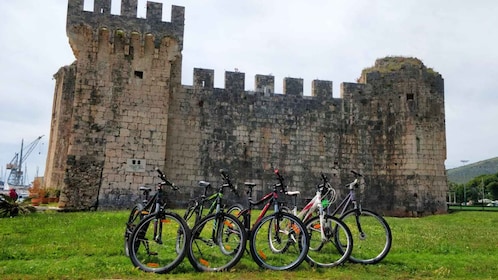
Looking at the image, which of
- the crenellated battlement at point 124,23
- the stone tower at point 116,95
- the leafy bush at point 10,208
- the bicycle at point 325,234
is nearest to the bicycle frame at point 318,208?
the bicycle at point 325,234

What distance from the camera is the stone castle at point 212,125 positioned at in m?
17.2

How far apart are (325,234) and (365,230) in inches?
49.4

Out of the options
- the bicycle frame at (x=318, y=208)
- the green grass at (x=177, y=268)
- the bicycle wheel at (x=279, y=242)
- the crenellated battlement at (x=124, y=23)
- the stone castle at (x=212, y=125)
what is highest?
the crenellated battlement at (x=124, y=23)

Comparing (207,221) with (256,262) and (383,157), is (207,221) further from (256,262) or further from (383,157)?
(383,157)

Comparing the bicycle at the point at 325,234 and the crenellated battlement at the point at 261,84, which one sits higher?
the crenellated battlement at the point at 261,84

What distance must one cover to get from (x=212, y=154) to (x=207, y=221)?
39.3ft

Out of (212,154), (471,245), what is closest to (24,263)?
(471,245)

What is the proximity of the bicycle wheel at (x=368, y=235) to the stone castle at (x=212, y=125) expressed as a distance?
433 inches

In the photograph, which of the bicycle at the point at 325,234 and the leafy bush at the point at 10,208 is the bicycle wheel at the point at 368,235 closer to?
the bicycle at the point at 325,234

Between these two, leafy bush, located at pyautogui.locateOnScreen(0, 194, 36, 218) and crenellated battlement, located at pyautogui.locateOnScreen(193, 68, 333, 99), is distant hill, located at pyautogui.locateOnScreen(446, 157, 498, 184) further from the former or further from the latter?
leafy bush, located at pyautogui.locateOnScreen(0, 194, 36, 218)

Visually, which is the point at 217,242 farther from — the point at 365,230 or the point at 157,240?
the point at 365,230

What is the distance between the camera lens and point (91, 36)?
57.6ft

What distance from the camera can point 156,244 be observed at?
7.07 metres

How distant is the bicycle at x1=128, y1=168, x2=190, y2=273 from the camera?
6.42 metres
